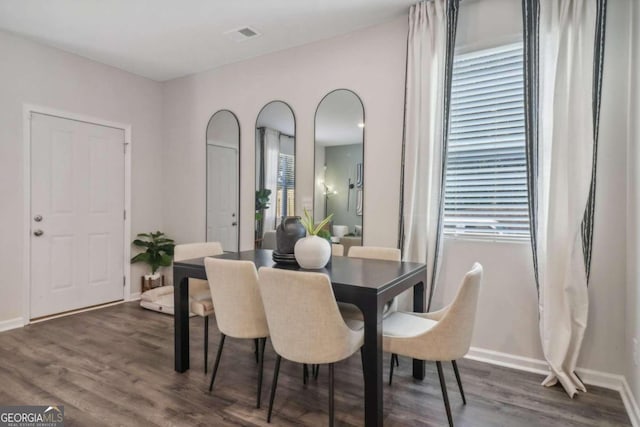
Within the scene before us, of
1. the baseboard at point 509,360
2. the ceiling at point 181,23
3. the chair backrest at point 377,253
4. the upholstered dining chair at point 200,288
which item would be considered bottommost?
the baseboard at point 509,360

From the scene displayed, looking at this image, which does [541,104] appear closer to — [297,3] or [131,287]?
[297,3]

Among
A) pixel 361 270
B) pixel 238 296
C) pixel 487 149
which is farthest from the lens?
pixel 487 149

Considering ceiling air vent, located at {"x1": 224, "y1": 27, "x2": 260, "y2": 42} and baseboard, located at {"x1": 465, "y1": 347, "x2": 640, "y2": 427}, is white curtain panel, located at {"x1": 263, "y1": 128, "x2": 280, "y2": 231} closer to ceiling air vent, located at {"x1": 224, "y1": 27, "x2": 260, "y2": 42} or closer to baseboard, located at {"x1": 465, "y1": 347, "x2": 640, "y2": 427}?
ceiling air vent, located at {"x1": 224, "y1": 27, "x2": 260, "y2": 42}

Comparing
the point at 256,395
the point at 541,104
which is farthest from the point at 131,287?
the point at 541,104

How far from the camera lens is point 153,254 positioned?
4.53m

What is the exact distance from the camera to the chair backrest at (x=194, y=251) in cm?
285

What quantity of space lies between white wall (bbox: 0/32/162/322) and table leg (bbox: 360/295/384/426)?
3562mm

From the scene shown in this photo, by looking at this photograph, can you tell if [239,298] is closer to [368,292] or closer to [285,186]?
[368,292]

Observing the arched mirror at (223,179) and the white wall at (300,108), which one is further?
the arched mirror at (223,179)

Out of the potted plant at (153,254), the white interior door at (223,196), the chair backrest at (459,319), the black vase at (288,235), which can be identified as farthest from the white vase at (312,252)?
the potted plant at (153,254)

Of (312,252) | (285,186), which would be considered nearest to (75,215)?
(285,186)

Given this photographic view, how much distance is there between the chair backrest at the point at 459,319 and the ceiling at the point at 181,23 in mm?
2282

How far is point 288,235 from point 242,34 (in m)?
2.11

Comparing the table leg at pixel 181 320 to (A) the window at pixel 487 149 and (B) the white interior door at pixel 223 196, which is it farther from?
(A) the window at pixel 487 149
